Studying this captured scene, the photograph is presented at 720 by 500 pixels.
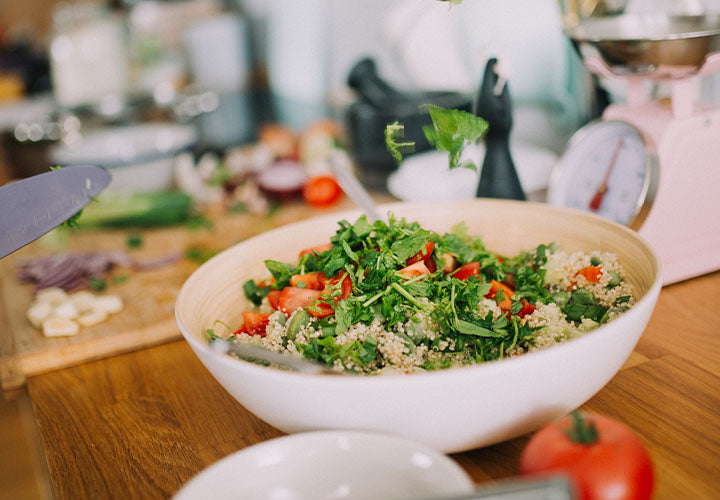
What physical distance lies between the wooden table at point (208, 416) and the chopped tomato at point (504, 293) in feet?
0.55

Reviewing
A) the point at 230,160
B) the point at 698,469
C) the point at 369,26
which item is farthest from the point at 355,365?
the point at 369,26

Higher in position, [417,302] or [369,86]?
[369,86]

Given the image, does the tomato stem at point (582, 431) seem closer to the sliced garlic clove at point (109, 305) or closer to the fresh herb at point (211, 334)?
the fresh herb at point (211, 334)

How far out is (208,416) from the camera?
890 mm

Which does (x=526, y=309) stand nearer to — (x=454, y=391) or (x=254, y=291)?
(x=454, y=391)

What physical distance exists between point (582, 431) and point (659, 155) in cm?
64

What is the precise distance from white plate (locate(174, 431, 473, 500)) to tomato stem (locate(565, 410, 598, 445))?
13 cm

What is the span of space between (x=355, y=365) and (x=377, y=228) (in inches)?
9.5

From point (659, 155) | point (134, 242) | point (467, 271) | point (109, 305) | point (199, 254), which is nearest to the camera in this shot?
point (467, 271)

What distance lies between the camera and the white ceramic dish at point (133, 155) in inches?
71.9

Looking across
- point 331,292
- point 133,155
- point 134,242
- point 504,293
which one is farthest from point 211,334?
point 133,155

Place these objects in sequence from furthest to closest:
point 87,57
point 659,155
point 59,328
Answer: point 87,57 → point 59,328 → point 659,155

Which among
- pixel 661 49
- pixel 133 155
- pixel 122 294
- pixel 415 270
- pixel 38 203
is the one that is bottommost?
pixel 122 294

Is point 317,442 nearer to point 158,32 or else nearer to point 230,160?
point 230,160
